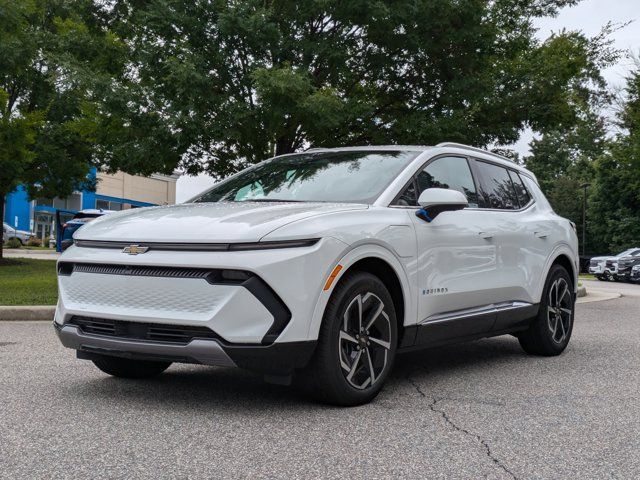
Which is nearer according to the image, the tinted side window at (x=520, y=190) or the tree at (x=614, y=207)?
the tinted side window at (x=520, y=190)

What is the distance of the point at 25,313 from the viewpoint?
955 cm

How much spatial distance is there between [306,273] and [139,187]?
65.7 m

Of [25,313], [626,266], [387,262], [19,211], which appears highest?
[387,262]

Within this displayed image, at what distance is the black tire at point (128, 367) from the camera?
209 inches

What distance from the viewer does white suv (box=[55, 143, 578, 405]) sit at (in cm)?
416

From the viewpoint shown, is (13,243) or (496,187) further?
(13,243)

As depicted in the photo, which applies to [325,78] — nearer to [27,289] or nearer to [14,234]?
[27,289]

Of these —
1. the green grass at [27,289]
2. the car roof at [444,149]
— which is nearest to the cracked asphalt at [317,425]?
the car roof at [444,149]

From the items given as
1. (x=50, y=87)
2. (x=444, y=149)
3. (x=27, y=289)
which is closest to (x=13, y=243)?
(x=50, y=87)

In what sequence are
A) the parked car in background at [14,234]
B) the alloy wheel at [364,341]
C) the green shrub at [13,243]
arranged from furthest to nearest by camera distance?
the parked car in background at [14,234], the green shrub at [13,243], the alloy wheel at [364,341]

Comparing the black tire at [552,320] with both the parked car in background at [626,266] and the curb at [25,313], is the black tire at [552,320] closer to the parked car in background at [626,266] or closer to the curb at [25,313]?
the curb at [25,313]

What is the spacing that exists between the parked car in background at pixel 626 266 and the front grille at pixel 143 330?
1254 inches

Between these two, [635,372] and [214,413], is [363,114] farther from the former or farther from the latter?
[214,413]

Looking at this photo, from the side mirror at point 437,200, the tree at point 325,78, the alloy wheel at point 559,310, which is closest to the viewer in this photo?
the side mirror at point 437,200
